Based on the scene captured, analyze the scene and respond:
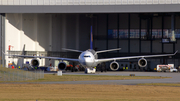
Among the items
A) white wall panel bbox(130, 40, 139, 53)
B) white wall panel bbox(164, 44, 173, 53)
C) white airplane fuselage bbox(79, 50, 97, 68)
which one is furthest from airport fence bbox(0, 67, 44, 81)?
white wall panel bbox(164, 44, 173, 53)

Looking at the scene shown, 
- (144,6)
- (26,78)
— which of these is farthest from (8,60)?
(144,6)

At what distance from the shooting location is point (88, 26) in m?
84.6

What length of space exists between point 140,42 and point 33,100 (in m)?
65.0

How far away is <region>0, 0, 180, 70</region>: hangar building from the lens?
194ft

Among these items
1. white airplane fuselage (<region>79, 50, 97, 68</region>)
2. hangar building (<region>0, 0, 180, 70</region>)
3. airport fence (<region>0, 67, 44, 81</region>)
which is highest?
hangar building (<region>0, 0, 180, 70</region>)

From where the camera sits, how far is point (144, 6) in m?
58.2

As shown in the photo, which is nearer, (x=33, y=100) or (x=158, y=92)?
(x=33, y=100)

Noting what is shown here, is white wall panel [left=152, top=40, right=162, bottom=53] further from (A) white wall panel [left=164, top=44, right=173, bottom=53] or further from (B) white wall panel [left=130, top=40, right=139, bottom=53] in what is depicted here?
(B) white wall panel [left=130, top=40, right=139, bottom=53]

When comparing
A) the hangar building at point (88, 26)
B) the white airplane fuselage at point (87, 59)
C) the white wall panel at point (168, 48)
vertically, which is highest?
the hangar building at point (88, 26)

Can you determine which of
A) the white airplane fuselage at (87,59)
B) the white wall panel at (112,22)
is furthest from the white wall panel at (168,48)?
the white airplane fuselage at (87,59)

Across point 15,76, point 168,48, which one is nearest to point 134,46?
point 168,48

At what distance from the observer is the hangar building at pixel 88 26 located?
59000mm

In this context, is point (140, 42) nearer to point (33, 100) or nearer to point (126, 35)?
point (126, 35)

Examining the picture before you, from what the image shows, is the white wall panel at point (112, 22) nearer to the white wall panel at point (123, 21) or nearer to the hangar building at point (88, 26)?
the hangar building at point (88, 26)
